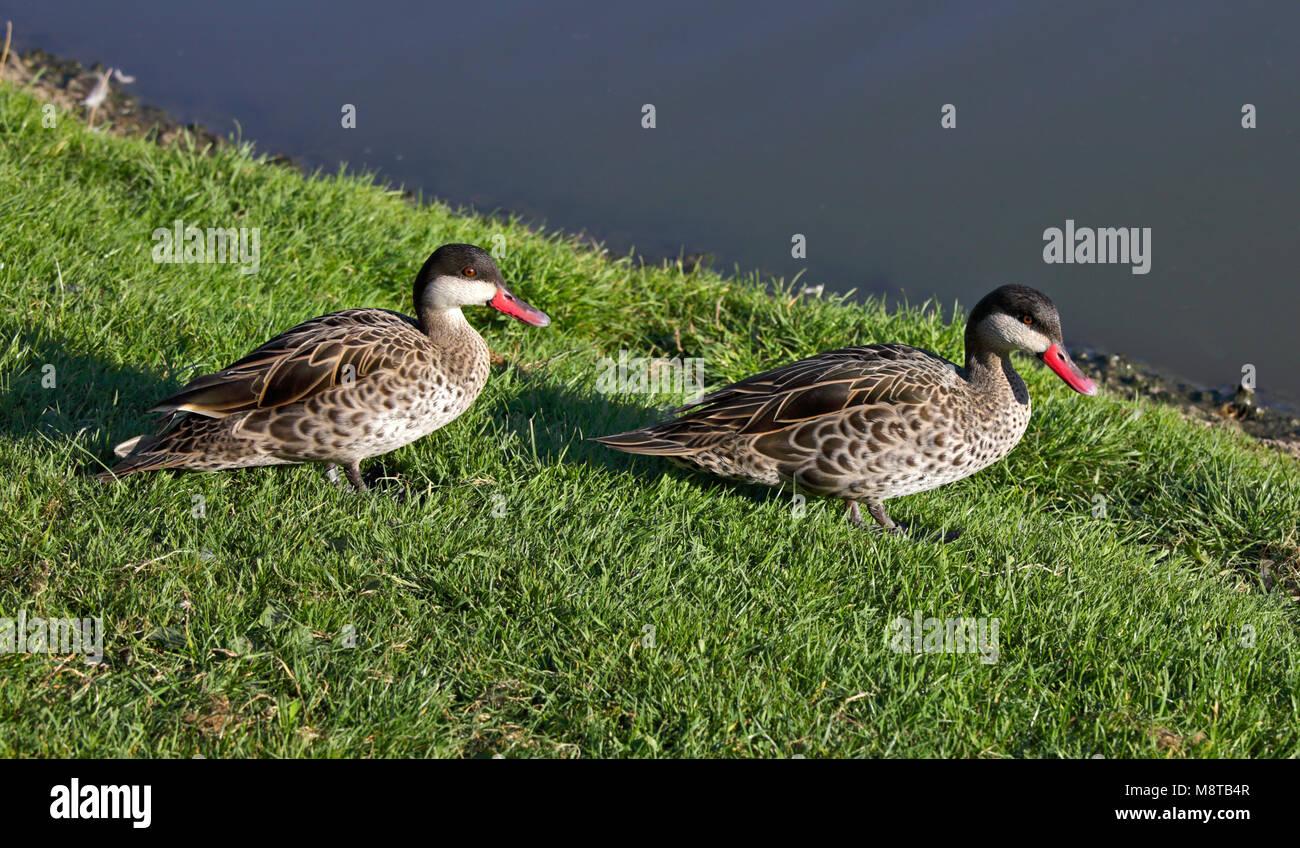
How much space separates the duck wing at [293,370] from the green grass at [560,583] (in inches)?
13.1

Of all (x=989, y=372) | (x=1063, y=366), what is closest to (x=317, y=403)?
(x=989, y=372)

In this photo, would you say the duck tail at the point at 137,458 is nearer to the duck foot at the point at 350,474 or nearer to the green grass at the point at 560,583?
the green grass at the point at 560,583

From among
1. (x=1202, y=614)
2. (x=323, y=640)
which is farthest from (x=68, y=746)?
(x=1202, y=614)

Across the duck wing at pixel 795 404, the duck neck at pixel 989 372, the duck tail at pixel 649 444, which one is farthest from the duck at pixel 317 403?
the duck neck at pixel 989 372

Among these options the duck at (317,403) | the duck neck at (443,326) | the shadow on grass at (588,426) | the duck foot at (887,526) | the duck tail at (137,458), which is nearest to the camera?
the duck tail at (137,458)

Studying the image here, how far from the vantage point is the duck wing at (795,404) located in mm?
4863

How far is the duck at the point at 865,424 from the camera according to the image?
4.83 m

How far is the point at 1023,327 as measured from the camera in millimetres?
5168

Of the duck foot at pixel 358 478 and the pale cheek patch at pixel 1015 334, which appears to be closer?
the duck foot at pixel 358 478

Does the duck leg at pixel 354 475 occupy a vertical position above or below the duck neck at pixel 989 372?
below

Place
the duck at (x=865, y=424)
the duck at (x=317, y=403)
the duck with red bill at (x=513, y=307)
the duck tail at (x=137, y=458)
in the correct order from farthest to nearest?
1. the duck with red bill at (x=513, y=307)
2. the duck at (x=865, y=424)
3. the duck at (x=317, y=403)
4. the duck tail at (x=137, y=458)

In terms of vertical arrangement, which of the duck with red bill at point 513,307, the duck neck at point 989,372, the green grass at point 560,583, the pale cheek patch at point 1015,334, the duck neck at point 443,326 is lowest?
the green grass at point 560,583
